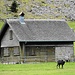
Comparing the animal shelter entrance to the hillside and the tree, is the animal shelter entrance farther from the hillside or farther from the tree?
the tree

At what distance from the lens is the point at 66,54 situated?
7188 cm

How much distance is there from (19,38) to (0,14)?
2328 inches

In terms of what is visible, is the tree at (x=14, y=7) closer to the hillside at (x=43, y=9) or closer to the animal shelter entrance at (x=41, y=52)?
the hillside at (x=43, y=9)

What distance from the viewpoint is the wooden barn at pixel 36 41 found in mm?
69375

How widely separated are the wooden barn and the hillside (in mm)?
52694

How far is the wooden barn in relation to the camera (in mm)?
69375

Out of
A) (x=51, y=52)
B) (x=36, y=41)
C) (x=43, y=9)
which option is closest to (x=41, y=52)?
(x=51, y=52)

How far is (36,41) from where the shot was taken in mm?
69375

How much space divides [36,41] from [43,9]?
2697 inches

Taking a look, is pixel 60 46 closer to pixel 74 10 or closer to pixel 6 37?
pixel 6 37

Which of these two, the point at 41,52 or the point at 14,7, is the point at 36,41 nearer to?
the point at 41,52

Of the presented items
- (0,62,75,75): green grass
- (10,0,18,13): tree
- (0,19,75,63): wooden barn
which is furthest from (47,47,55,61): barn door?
(10,0,18,13): tree

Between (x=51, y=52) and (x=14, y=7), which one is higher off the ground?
(x=14, y=7)

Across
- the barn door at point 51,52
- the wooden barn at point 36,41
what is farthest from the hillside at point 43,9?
the barn door at point 51,52
